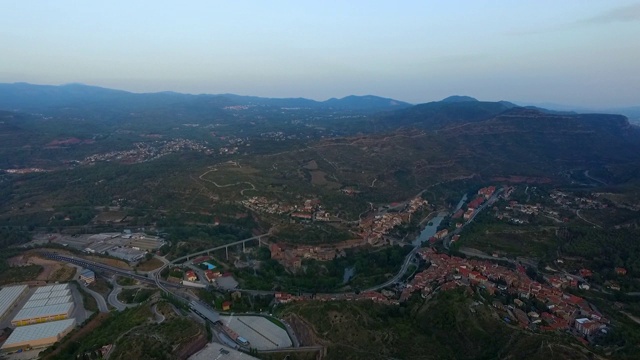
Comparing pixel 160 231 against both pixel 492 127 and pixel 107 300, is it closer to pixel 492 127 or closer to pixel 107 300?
pixel 107 300

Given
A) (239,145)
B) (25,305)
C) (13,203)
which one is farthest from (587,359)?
(239,145)

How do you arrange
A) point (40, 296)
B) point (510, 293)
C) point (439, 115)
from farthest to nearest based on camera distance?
point (439, 115)
point (510, 293)
point (40, 296)

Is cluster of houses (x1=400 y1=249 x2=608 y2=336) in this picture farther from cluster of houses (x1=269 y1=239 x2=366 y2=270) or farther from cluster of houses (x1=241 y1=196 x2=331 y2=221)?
cluster of houses (x1=241 y1=196 x2=331 y2=221)

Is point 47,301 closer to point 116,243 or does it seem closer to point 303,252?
Result: point 116,243

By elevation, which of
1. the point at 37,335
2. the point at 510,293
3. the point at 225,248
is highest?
the point at 510,293

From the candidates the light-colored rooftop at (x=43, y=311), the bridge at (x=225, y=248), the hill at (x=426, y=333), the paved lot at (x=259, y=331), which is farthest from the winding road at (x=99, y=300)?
the hill at (x=426, y=333)

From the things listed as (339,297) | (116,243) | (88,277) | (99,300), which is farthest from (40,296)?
(339,297)

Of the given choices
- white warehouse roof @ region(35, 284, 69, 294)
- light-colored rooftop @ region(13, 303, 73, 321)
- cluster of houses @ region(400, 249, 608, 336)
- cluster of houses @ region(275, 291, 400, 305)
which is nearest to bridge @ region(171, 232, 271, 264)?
white warehouse roof @ region(35, 284, 69, 294)

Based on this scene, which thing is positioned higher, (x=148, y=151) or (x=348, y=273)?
(x=148, y=151)
